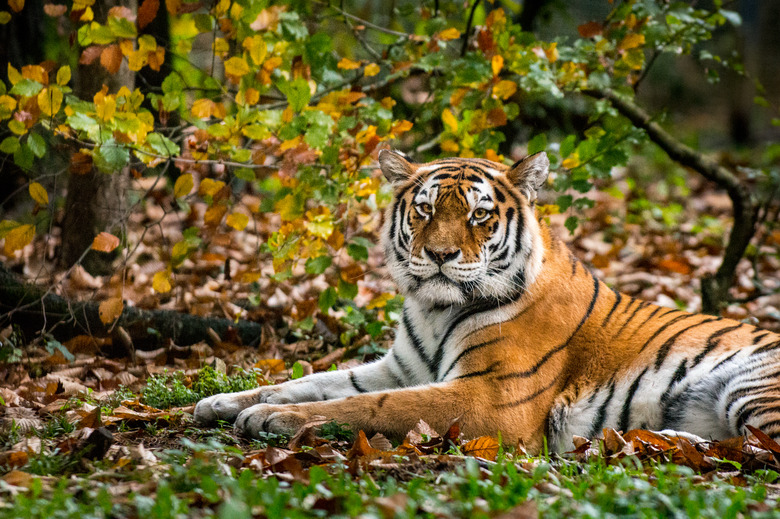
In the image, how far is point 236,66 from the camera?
398 cm

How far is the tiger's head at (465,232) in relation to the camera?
359 centimetres

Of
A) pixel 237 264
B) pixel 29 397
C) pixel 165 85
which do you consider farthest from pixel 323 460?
pixel 237 264

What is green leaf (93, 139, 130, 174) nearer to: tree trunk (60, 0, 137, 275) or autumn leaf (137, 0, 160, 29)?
autumn leaf (137, 0, 160, 29)

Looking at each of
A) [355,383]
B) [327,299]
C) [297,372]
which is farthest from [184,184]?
[355,383]

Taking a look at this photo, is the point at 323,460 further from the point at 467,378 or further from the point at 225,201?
the point at 225,201

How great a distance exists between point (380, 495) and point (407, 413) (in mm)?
1012

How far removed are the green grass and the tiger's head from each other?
1.23 metres

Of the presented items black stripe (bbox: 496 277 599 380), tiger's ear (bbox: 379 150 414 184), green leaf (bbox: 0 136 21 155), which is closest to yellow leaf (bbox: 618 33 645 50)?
black stripe (bbox: 496 277 599 380)

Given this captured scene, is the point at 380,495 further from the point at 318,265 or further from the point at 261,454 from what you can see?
the point at 318,265

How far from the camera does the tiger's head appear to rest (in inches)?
141

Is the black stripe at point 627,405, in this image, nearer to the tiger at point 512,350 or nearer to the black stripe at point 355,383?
the tiger at point 512,350

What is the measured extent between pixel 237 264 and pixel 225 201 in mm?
2489

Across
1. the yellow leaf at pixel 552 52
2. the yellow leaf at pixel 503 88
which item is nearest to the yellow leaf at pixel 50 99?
the yellow leaf at pixel 503 88

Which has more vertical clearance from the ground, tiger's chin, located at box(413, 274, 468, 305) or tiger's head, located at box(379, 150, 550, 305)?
tiger's head, located at box(379, 150, 550, 305)
